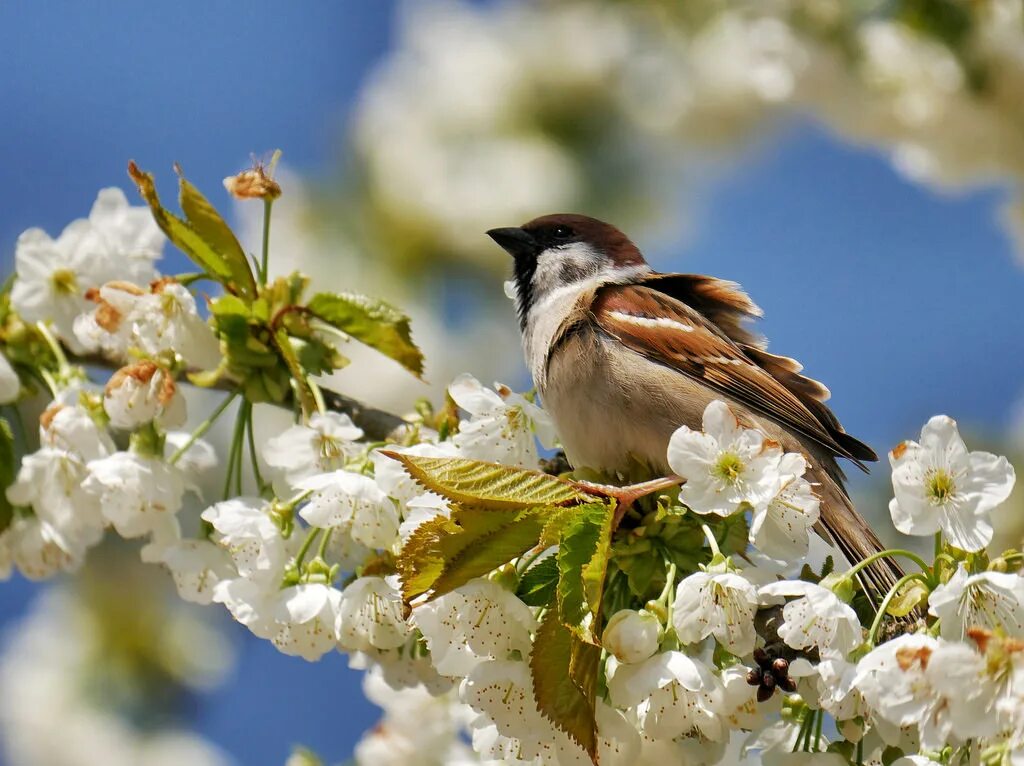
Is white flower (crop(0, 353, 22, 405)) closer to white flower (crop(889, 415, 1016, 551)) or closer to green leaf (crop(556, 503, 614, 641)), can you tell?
green leaf (crop(556, 503, 614, 641))

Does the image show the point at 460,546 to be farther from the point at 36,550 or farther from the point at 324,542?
the point at 36,550

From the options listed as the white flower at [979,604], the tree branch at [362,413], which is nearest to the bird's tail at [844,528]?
the white flower at [979,604]

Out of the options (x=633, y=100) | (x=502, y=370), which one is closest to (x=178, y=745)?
(x=502, y=370)

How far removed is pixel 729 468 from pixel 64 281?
1.55m

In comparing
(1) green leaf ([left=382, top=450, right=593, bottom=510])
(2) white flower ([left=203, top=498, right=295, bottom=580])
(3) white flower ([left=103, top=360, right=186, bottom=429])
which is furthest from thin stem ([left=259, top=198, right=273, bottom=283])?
(1) green leaf ([left=382, top=450, right=593, bottom=510])

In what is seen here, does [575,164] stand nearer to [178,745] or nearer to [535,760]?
[178,745]

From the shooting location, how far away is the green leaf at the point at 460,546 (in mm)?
1680

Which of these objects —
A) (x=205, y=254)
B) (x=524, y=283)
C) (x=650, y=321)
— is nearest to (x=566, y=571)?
(x=205, y=254)

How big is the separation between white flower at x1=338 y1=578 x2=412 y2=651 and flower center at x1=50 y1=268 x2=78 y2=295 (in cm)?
103

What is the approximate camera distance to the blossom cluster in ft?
5.24

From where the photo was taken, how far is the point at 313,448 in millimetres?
2182

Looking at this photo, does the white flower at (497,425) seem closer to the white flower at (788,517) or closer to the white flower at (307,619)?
the white flower at (307,619)

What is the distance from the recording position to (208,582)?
7.33ft

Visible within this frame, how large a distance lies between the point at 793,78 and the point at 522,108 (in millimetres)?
2262
